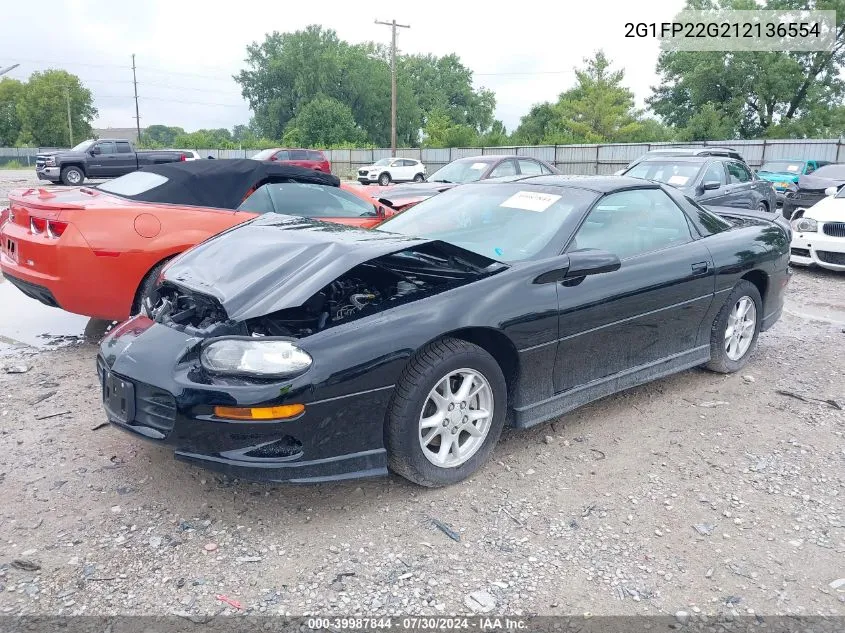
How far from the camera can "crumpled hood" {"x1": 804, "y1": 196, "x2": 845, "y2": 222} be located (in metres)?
8.98

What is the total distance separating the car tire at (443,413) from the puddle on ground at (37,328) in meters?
3.54

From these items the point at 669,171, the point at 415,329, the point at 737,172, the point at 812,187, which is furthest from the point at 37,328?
the point at 812,187

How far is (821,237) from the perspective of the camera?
904 cm

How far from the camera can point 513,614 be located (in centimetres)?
244

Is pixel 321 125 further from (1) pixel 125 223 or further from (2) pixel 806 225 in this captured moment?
(1) pixel 125 223

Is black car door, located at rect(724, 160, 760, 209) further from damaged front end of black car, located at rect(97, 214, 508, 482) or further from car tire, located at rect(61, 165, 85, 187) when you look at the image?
car tire, located at rect(61, 165, 85, 187)

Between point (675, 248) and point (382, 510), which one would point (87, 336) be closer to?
point (382, 510)

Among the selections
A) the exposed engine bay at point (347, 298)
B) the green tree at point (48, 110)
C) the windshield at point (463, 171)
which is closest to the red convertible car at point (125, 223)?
the exposed engine bay at point (347, 298)

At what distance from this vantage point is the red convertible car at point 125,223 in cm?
482

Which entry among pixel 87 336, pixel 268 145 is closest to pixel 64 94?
pixel 268 145

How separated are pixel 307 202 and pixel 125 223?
5.21 ft

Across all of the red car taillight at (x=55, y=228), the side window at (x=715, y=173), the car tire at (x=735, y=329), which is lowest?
the car tire at (x=735, y=329)

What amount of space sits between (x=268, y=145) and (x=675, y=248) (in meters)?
54.4

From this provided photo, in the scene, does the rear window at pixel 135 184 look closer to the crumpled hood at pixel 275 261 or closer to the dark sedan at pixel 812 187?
the crumpled hood at pixel 275 261
